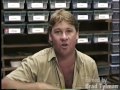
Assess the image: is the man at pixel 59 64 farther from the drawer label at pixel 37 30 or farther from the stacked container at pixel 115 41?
the stacked container at pixel 115 41

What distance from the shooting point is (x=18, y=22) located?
9.62 feet

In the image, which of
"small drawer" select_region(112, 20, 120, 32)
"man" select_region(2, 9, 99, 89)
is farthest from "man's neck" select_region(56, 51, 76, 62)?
"small drawer" select_region(112, 20, 120, 32)

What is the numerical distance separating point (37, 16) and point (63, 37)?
1.64 meters

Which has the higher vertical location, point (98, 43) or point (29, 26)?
point (29, 26)

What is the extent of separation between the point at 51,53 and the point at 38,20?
5.02ft

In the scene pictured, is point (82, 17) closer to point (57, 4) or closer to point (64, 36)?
point (57, 4)

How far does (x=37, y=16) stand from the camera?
9.60 ft

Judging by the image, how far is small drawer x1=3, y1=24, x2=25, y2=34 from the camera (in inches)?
113

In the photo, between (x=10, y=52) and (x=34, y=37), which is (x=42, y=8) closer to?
(x=34, y=37)

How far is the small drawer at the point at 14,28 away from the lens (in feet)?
9.42

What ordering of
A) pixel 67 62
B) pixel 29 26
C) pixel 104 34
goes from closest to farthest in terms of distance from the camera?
pixel 67 62, pixel 29 26, pixel 104 34

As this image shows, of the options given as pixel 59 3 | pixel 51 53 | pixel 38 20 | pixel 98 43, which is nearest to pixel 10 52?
pixel 38 20

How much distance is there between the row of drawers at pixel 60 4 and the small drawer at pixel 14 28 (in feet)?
0.61

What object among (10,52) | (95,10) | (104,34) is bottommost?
(10,52)
